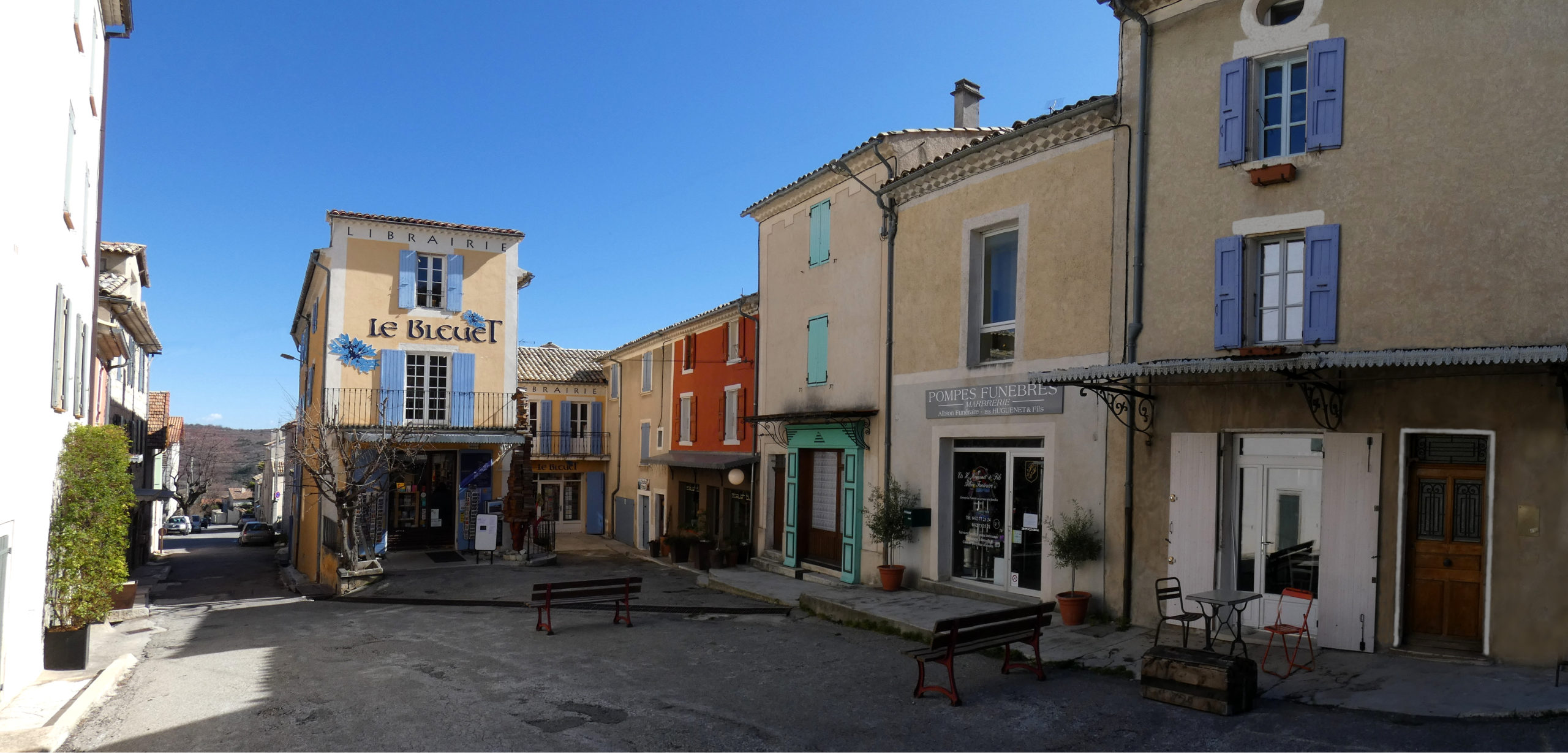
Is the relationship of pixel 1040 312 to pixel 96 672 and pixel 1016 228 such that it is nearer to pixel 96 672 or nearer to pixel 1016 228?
pixel 1016 228

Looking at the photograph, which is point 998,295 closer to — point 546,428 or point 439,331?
point 439,331

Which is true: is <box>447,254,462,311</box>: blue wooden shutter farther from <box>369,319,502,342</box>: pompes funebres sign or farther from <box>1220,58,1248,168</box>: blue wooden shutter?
<box>1220,58,1248,168</box>: blue wooden shutter

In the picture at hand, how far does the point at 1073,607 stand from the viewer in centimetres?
1080

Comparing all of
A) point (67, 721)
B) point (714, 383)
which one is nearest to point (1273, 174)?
point (67, 721)

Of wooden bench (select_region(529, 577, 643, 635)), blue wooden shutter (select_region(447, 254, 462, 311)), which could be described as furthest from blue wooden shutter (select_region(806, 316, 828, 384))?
blue wooden shutter (select_region(447, 254, 462, 311))

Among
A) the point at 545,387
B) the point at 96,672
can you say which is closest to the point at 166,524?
the point at 545,387

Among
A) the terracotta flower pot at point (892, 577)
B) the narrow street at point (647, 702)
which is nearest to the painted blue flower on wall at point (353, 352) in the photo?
the narrow street at point (647, 702)

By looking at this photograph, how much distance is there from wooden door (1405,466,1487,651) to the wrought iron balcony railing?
65.3 ft

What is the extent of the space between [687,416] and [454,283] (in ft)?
22.8

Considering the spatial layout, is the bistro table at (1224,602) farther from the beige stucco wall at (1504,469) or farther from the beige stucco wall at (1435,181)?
the beige stucco wall at (1435,181)

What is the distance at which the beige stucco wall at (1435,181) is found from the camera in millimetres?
8086

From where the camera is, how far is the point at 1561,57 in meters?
8.03

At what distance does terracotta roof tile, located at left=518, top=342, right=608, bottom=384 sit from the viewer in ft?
108

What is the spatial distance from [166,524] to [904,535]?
54685mm
